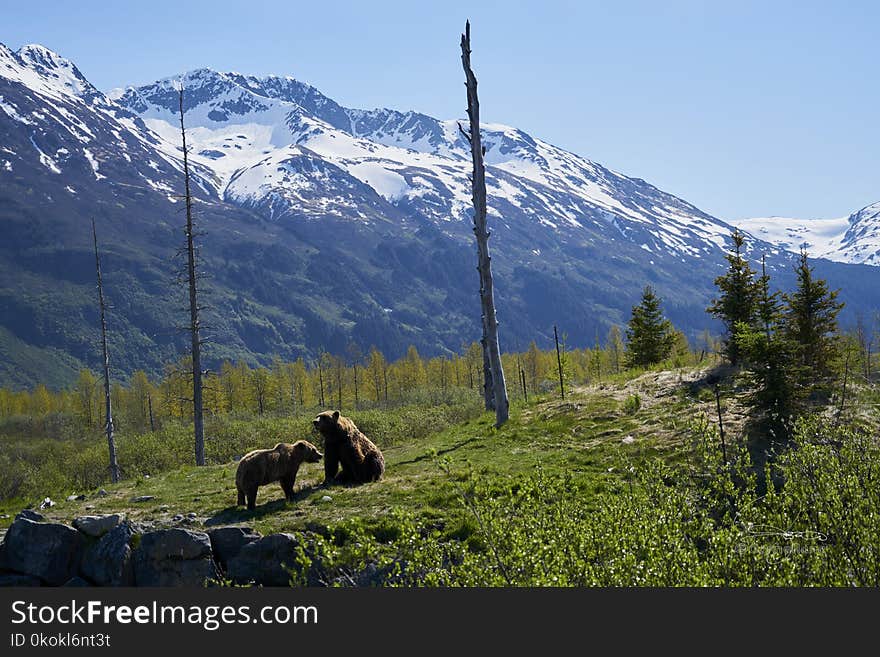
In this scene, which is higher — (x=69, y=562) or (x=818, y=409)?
(x=818, y=409)

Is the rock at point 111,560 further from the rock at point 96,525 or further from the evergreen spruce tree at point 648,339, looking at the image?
the evergreen spruce tree at point 648,339

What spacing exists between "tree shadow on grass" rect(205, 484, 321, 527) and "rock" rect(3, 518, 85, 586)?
2.48 metres

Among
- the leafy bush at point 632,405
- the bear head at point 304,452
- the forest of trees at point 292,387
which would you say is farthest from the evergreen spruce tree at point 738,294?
the forest of trees at point 292,387

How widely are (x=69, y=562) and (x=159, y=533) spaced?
74.4 inches

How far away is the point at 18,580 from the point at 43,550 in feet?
2.01

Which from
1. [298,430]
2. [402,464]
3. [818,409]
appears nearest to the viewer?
[818,409]

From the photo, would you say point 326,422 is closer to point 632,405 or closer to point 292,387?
point 632,405

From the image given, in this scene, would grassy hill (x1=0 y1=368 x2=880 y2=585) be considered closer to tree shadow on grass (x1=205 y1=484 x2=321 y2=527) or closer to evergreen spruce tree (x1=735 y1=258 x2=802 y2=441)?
tree shadow on grass (x1=205 y1=484 x2=321 y2=527)

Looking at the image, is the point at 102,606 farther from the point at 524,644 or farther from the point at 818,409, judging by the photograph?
the point at 818,409

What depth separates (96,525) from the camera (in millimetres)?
13250

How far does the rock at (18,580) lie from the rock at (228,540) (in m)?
3.18

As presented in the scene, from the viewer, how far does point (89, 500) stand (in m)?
18.1

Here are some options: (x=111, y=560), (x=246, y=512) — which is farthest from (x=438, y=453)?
(x=111, y=560)

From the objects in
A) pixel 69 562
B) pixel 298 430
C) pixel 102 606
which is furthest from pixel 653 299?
pixel 102 606
